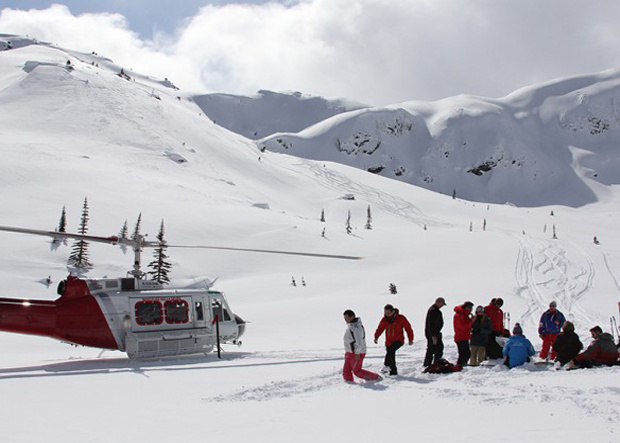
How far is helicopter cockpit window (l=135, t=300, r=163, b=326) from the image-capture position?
579 inches

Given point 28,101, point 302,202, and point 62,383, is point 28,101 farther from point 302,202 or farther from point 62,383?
point 62,383

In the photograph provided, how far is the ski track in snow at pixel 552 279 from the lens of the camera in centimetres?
2627

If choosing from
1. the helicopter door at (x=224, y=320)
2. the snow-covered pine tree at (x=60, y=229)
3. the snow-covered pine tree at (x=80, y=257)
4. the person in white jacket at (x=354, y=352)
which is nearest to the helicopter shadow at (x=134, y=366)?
the helicopter door at (x=224, y=320)

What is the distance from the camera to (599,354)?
10.6 metres

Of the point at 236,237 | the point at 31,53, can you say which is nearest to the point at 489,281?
the point at 236,237

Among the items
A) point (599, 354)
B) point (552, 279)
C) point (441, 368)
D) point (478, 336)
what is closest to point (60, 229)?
point (552, 279)

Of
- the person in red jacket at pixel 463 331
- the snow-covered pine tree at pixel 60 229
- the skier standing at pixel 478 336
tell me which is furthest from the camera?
the snow-covered pine tree at pixel 60 229

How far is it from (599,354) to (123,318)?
35.4 ft

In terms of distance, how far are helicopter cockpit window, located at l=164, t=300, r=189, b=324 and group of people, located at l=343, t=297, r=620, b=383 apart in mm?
5741

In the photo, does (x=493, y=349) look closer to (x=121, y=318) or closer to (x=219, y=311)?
(x=219, y=311)

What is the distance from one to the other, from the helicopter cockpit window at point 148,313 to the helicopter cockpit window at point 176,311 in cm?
21

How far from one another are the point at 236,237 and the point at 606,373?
48556 millimetres

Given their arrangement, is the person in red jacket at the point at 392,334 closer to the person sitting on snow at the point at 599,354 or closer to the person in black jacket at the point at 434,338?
the person in black jacket at the point at 434,338

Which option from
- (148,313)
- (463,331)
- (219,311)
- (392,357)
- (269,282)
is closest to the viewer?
(392,357)
